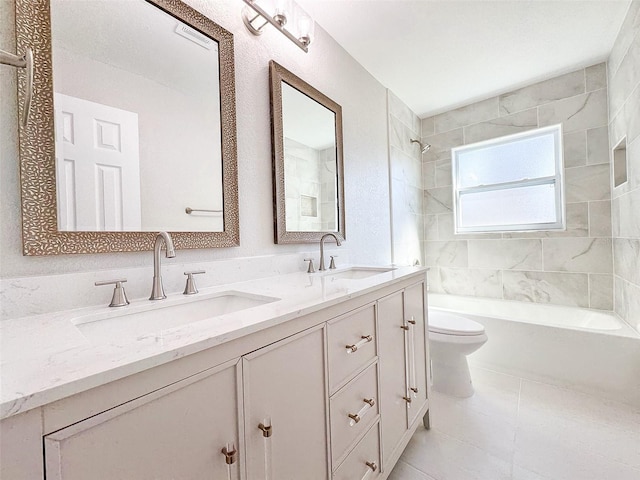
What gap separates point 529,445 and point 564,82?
9.26 feet

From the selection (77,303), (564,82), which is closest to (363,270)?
(77,303)

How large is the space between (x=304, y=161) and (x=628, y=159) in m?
2.14

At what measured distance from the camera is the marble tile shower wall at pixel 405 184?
2.57 meters

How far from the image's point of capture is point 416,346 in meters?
1.41

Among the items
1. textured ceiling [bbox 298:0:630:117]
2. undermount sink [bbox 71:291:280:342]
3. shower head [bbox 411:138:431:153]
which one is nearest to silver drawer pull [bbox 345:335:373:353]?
undermount sink [bbox 71:291:280:342]

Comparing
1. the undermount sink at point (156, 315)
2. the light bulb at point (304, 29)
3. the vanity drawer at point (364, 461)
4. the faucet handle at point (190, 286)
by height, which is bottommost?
the vanity drawer at point (364, 461)

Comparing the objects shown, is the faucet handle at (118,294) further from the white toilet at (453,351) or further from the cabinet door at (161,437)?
the white toilet at (453,351)

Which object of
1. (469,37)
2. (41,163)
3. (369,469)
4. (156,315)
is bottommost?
(369,469)

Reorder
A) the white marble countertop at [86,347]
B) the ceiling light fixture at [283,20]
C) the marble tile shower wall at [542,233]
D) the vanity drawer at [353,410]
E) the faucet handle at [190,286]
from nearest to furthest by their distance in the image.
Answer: the white marble countertop at [86,347], the vanity drawer at [353,410], the faucet handle at [190,286], the ceiling light fixture at [283,20], the marble tile shower wall at [542,233]

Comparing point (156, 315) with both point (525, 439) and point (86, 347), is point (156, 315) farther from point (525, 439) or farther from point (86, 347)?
point (525, 439)

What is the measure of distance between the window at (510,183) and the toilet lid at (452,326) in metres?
1.31

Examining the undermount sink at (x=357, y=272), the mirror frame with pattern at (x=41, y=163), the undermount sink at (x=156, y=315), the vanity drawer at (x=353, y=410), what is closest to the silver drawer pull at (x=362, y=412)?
the vanity drawer at (x=353, y=410)

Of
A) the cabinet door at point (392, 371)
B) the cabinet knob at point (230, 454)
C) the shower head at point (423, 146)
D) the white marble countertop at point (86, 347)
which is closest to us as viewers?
the white marble countertop at point (86, 347)

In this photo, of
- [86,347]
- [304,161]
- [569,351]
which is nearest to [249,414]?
[86,347]
